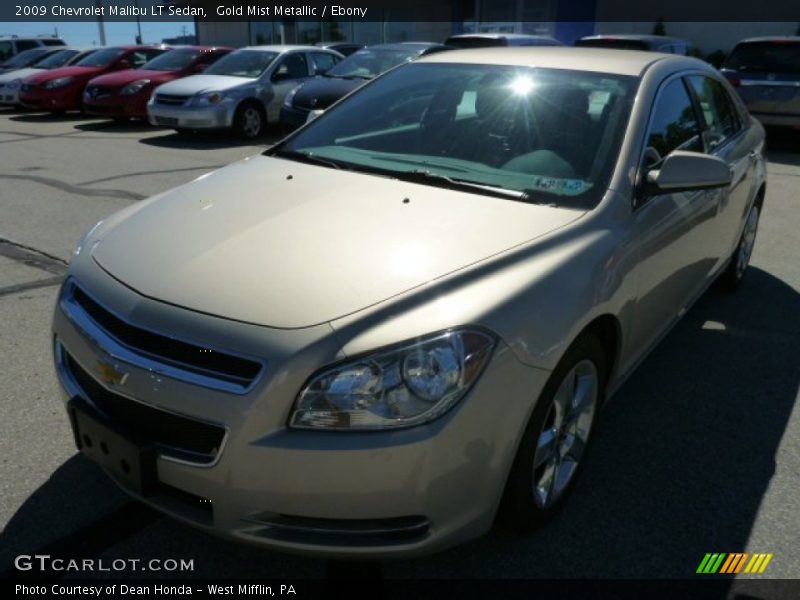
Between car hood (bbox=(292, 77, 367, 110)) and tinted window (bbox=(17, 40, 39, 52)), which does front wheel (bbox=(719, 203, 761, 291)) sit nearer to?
car hood (bbox=(292, 77, 367, 110))

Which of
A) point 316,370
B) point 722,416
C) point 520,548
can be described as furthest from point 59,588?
point 722,416

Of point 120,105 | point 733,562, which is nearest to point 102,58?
point 120,105

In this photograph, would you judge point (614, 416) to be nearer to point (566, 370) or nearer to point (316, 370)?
point (566, 370)

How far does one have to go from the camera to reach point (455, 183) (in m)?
3.03

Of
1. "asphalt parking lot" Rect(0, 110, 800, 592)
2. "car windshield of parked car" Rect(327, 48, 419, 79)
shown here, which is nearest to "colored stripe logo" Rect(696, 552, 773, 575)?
"asphalt parking lot" Rect(0, 110, 800, 592)

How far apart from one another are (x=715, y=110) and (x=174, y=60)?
42.4 ft

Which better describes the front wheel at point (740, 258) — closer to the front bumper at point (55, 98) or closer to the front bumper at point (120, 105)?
the front bumper at point (120, 105)

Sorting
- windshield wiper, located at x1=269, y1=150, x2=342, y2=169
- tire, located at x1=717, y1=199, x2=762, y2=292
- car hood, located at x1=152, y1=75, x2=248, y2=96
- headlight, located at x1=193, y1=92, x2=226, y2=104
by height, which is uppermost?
windshield wiper, located at x1=269, y1=150, x2=342, y2=169

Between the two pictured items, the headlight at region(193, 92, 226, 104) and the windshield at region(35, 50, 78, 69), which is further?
the windshield at region(35, 50, 78, 69)

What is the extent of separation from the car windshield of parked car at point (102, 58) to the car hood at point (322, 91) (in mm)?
7116

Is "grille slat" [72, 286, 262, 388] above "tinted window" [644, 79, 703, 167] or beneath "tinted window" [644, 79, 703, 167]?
beneath

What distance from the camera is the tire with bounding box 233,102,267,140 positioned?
12.1m

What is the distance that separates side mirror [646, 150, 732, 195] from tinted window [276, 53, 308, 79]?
35.8 feet

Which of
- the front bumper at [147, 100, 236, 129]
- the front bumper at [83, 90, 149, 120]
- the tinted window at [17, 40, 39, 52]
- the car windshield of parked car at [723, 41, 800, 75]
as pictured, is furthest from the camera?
the tinted window at [17, 40, 39, 52]
